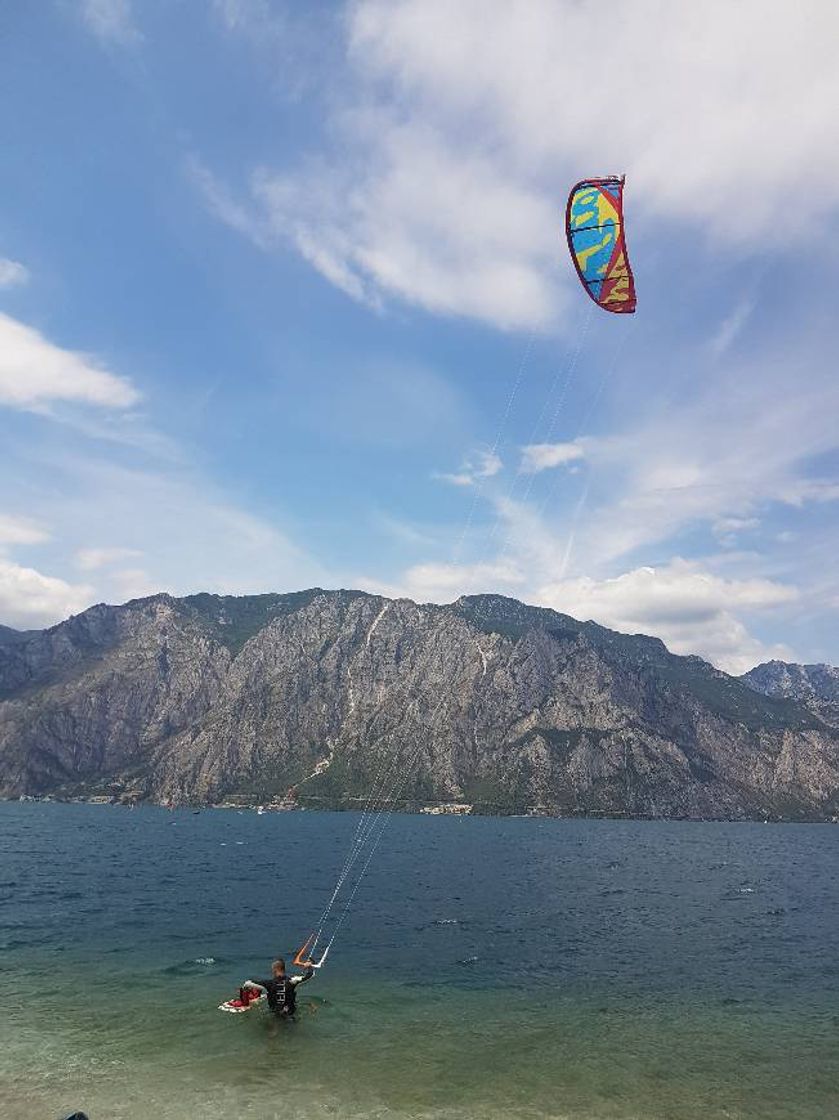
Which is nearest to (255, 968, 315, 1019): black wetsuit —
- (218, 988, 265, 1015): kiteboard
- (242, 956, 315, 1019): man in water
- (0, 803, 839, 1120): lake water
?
(242, 956, 315, 1019): man in water

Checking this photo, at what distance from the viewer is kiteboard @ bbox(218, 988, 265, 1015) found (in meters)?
32.0

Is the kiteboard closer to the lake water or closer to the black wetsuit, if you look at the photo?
the lake water

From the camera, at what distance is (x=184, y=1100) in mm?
23234

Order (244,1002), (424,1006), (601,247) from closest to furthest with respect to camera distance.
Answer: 1. (601,247)
2. (244,1002)
3. (424,1006)

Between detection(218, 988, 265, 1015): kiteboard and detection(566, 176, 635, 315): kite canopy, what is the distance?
33387mm

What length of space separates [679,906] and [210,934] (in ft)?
158

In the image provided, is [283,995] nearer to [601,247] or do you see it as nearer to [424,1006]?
[424,1006]

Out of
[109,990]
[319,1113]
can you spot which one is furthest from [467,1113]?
[109,990]

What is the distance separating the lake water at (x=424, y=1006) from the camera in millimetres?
24234

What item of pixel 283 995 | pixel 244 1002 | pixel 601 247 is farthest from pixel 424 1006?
pixel 601 247

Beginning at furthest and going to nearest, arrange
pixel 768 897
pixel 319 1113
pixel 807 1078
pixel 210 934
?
pixel 768 897 < pixel 210 934 < pixel 807 1078 < pixel 319 1113

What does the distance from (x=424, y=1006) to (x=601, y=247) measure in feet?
116

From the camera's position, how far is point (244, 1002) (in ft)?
106

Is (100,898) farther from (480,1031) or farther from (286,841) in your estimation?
(286,841)
